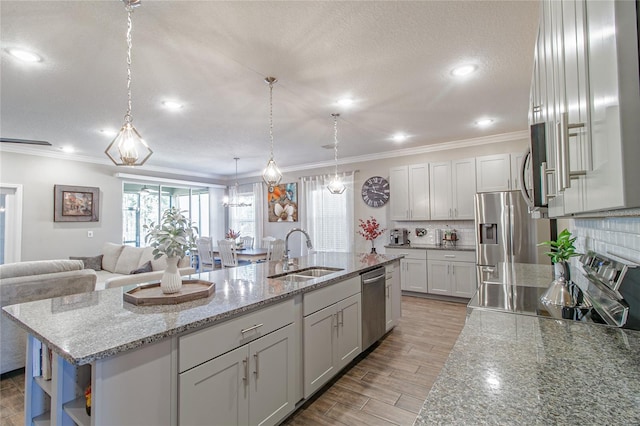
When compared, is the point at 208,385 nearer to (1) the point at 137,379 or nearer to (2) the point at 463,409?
(1) the point at 137,379

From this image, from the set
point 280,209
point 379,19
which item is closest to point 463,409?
point 379,19

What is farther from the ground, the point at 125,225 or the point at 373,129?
the point at 373,129

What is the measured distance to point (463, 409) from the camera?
66 centimetres

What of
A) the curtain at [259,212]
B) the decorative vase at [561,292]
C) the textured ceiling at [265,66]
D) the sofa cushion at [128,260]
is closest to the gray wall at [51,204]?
the textured ceiling at [265,66]

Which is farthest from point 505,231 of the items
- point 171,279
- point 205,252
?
point 205,252

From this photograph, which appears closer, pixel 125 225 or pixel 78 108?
pixel 78 108

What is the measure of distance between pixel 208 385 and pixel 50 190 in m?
5.82

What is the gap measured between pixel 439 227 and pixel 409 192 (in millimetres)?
815

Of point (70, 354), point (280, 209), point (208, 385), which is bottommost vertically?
point (208, 385)

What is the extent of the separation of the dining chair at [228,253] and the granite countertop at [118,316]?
330cm

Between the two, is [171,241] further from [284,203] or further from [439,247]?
[284,203]

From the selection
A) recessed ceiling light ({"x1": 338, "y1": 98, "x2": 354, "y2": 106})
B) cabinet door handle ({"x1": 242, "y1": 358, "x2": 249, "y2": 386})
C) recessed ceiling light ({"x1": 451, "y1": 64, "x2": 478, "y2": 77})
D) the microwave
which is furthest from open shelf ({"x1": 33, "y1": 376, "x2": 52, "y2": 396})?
recessed ceiling light ({"x1": 451, "y1": 64, "x2": 478, "y2": 77})

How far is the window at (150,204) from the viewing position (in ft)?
21.1

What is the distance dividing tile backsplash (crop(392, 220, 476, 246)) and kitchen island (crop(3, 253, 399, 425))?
3782mm
